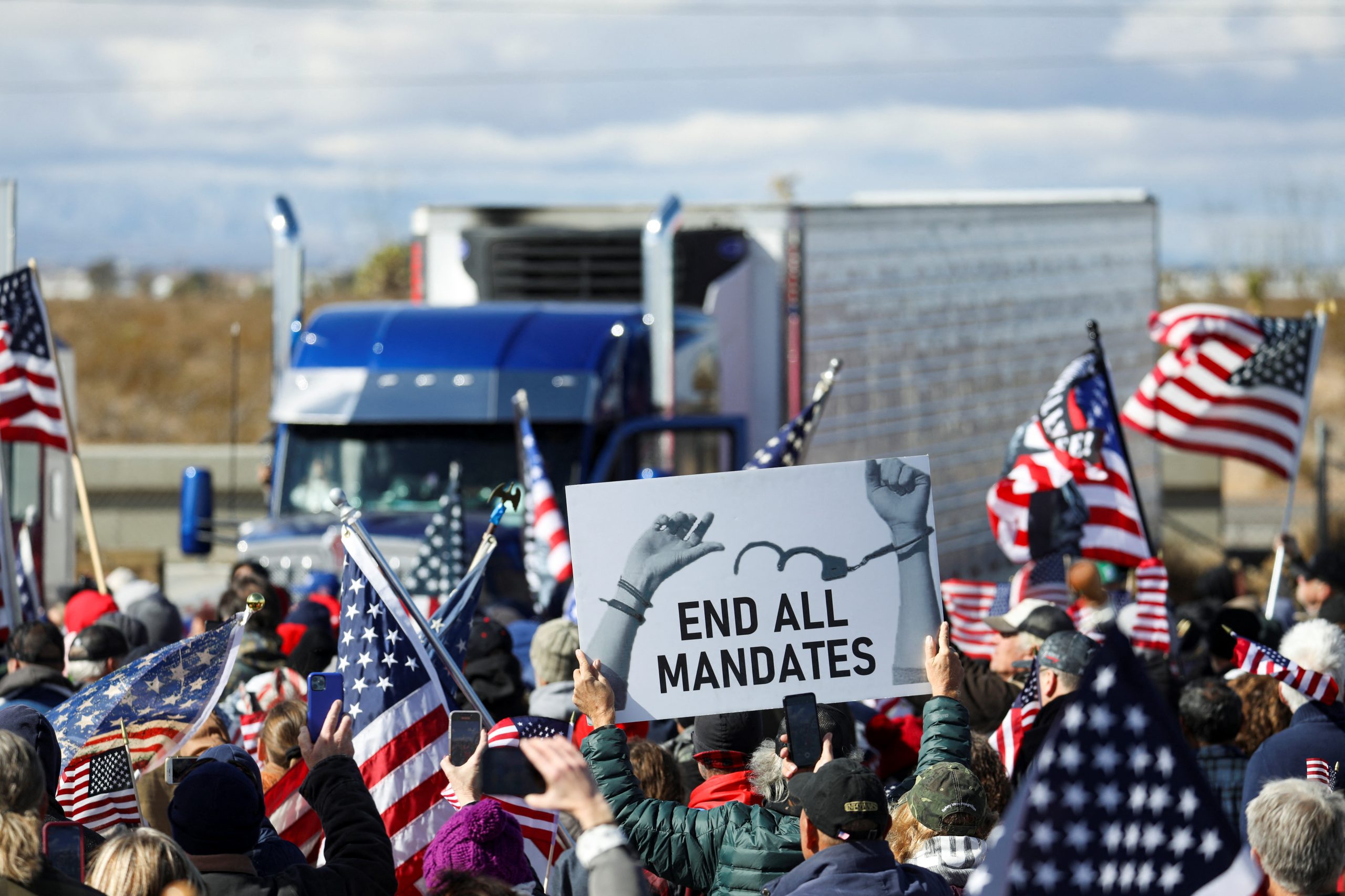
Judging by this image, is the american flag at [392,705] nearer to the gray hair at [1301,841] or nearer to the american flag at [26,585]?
the gray hair at [1301,841]

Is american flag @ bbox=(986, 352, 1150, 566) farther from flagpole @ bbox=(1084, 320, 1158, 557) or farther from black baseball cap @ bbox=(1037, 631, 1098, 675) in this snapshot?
black baseball cap @ bbox=(1037, 631, 1098, 675)

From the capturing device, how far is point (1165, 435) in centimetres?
1075

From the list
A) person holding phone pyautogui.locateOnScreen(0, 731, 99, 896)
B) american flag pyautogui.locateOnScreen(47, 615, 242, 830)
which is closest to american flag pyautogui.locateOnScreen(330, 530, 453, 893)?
american flag pyautogui.locateOnScreen(47, 615, 242, 830)

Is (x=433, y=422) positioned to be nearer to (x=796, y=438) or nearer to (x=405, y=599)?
(x=796, y=438)

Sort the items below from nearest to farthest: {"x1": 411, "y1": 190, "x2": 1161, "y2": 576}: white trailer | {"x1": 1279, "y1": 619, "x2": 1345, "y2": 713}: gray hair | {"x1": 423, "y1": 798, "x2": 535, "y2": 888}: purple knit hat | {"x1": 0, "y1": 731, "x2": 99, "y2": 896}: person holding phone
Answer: {"x1": 0, "y1": 731, "x2": 99, "y2": 896}: person holding phone < {"x1": 423, "y1": 798, "x2": 535, "y2": 888}: purple knit hat < {"x1": 1279, "y1": 619, "x2": 1345, "y2": 713}: gray hair < {"x1": 411, "y1": 190, "x2": 1161, "y2": 576}: white trailer

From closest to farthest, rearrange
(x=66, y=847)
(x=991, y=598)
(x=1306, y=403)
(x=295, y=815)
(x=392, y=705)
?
(x=66, y=847) → (x=295, y=815) → (x=392, y=705) → (x=991, y=598) → (x=1306, y=403)

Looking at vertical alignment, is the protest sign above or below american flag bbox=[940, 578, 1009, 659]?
above

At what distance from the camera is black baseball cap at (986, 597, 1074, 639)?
6.61 meters

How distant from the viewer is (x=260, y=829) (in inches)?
156

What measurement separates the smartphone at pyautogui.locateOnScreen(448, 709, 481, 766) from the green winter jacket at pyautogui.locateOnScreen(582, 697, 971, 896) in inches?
11.5

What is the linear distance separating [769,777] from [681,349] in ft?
27.9

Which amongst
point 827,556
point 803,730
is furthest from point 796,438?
point 803,730

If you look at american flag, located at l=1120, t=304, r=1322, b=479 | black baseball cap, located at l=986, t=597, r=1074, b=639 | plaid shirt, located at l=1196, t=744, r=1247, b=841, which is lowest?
plaid shirt, located at l=1196, t=744, r=1247, b=841

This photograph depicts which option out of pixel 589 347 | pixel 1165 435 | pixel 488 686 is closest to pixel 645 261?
pixel 589 347
